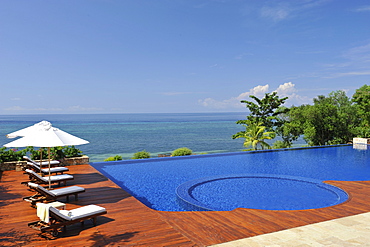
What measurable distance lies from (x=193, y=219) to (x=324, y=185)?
6.10m

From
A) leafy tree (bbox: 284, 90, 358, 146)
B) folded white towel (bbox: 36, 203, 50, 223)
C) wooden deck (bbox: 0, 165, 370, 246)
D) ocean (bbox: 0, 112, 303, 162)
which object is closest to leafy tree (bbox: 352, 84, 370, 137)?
leafy tree (bbox: 284, 90, 358, 146)

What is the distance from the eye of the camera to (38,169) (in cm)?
976

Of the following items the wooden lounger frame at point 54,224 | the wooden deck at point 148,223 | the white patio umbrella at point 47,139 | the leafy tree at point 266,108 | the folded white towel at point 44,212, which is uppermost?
the leafy tree at point 266,108

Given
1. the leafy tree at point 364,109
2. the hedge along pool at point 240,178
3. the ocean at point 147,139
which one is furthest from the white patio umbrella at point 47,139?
the leafy tree at point 364,109

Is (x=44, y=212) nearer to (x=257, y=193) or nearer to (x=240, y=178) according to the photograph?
(x=257, y=193)

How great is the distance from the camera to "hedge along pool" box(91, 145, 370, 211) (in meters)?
8.58

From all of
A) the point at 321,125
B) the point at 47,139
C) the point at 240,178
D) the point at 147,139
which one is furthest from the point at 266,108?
the point at 147,139

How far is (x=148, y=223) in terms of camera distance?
566 cm

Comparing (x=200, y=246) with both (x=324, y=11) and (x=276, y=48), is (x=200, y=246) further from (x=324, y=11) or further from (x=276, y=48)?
(x=276, y=48)

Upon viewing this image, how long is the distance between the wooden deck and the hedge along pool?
148 cm

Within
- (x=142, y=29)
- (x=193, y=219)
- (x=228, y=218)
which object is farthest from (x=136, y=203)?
(x=142, y=29)

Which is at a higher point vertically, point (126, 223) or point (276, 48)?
point (276, 48)

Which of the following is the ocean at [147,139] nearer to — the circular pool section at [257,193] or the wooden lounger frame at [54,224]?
the circular pool section at [257,193]

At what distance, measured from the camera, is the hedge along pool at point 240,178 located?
8.58m
